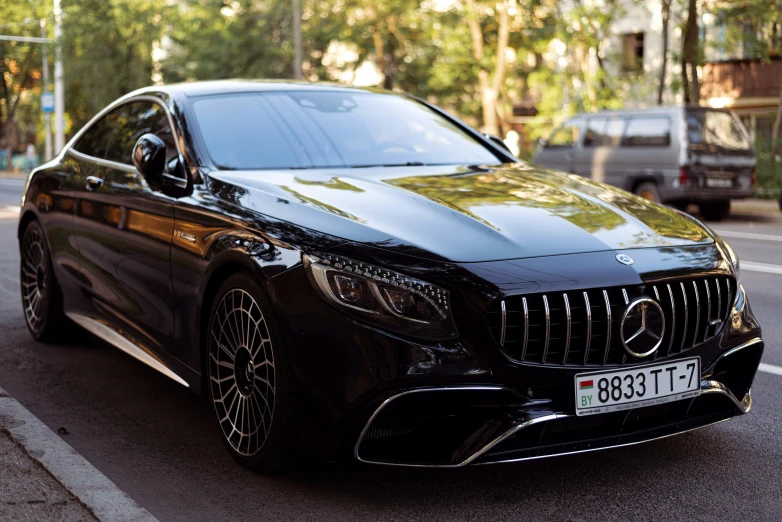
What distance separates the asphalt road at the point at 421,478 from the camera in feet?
11.9

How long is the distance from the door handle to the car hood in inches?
48.4

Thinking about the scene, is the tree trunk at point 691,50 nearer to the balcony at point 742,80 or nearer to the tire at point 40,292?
the balcony at point 742,80

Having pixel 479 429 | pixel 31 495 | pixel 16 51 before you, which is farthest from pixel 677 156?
pixel 16 51

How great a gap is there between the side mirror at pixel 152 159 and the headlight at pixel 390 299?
149 centimetres

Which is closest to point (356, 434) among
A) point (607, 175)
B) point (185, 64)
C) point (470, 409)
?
point (470, 409)

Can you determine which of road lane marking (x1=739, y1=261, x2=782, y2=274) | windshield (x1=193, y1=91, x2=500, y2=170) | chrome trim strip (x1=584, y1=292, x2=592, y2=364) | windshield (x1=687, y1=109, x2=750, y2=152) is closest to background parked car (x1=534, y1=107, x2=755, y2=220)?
windshield (x1=687, y1=109, x2=750, y2=152)

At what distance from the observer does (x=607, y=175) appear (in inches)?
764

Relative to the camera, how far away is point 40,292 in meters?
6.36

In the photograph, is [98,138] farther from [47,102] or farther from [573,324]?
[47,102]

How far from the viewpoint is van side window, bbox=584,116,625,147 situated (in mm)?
19375

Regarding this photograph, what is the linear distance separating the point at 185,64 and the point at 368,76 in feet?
28.1

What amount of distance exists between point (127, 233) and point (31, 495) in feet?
5.60

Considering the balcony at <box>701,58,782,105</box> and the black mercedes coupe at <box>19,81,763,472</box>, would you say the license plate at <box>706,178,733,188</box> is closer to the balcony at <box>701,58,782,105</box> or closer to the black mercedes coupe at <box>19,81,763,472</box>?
the black mercedes coupe at <box>19,81,763,472</box>

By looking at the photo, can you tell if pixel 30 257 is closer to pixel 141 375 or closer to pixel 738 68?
pixel 141 375
